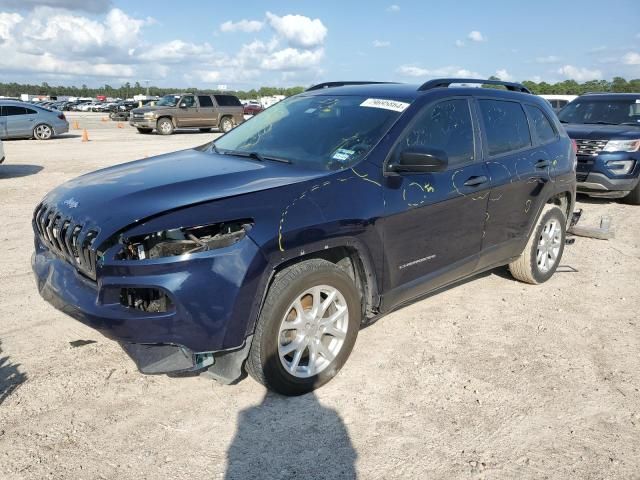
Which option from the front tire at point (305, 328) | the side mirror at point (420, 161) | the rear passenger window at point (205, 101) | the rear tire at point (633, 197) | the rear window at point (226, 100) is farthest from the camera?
the rear window at point (226, 100)

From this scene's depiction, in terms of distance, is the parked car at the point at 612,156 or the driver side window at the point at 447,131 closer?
the driver side window at the point at 447,131

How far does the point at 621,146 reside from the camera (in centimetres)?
902

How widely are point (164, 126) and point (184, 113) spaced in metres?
1.08

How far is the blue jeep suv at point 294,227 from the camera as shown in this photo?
2756 millimetres

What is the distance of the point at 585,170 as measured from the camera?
362 inches

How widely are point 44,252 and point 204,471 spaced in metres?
1.85

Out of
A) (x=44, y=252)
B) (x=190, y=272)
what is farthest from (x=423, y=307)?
(x=44, y=252)

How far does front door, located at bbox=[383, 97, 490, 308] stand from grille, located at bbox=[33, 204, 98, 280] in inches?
70.0

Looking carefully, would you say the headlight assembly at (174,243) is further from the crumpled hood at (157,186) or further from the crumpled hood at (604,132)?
the crumpled hood at (604,132)

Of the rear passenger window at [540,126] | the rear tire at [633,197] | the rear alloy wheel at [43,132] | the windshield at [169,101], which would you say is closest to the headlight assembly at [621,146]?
the rear tire at [633,197]

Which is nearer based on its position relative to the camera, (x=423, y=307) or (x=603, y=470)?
(x=603, y=470)

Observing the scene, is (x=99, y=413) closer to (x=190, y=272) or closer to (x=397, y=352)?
(x=190, y=272)

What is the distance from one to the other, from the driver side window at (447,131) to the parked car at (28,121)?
1923 cm

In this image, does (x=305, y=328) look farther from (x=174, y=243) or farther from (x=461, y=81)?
(x=461, y=81)
